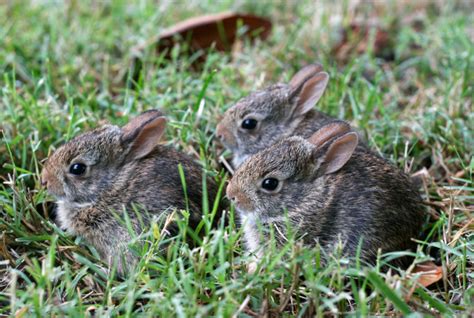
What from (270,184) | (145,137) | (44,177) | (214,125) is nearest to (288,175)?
(270,184)

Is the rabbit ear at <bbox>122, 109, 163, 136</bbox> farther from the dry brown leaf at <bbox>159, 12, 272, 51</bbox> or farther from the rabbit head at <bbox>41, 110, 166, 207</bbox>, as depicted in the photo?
the dry brown leaf at <bbox>159, 12, 272, 51</bbox>

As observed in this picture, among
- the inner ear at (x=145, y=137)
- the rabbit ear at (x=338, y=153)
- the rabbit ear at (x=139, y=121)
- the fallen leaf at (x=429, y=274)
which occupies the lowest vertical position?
the fallen leaf at (x=429, y=274)

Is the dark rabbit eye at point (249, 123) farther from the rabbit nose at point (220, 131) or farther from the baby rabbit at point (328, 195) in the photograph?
the baby rabbit at point (328, 195)

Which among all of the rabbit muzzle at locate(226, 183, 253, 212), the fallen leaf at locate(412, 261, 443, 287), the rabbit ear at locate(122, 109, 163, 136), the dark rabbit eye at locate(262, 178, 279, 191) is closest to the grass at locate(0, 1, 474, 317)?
the fallen leaf at locate(412, 261, 443, 287)

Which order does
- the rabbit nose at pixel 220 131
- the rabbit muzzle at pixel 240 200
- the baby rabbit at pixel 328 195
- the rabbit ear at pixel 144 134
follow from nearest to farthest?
the baby rabbit at pixel 328 195, the rabbit muzzle at pixel 240 200, the rabbit ear at pixel 144 134, the rabbit nose at pixel 220 131

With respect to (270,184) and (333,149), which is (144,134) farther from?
(333,149)

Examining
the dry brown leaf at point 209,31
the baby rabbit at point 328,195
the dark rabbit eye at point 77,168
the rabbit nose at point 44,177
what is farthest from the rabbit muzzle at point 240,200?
the dry brown leaf at point 209,31
